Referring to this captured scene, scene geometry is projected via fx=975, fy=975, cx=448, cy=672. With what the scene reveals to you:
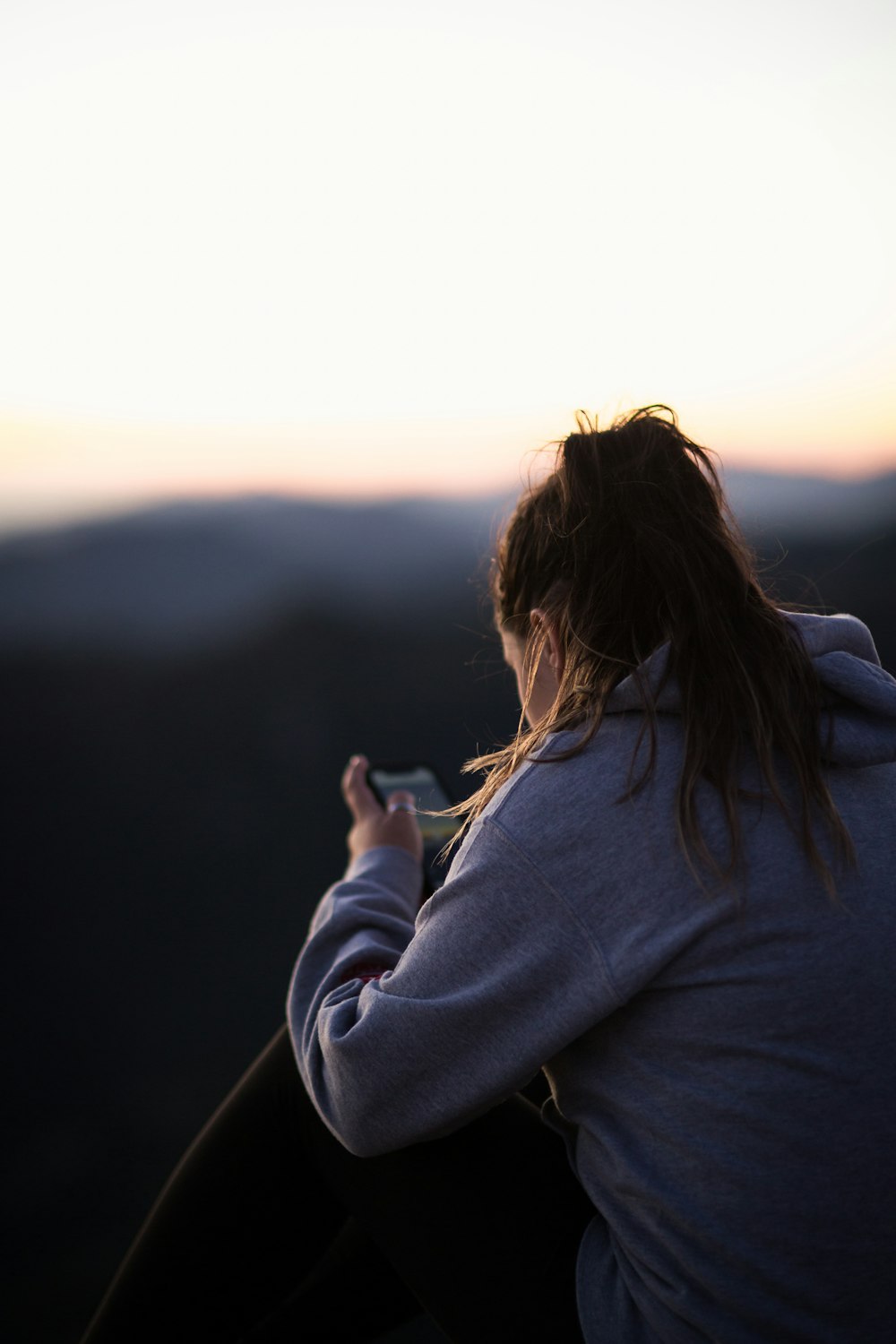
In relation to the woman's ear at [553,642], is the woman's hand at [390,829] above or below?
below

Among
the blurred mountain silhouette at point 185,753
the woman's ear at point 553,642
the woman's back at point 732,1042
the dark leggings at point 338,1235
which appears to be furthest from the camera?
the blurred mountain silhouette at point 185,753

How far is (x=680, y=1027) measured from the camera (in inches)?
21.1

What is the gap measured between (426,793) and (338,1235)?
508 mm

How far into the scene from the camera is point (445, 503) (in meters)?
2.71

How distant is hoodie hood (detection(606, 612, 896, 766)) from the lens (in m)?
0.57

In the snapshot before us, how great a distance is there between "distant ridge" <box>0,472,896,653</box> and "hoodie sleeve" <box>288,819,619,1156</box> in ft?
5.71

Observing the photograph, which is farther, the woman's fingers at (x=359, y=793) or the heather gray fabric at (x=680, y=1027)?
the woman's fingers at (x=359, y=793)

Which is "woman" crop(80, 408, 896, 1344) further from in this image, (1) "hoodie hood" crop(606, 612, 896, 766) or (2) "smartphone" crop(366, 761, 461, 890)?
(2) "smartphone" crop(366, 761, 461, 890)

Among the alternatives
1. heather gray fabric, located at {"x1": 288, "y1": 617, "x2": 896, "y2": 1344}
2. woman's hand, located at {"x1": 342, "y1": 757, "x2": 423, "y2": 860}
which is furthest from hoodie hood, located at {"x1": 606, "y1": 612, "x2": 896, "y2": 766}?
woman's hand, located at {"x1": 342, "y1": 757, "x2": 423, "y2": 860}

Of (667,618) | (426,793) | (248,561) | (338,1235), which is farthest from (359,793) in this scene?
(248,561)

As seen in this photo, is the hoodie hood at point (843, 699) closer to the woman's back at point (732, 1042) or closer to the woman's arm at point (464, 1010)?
the woman's back at point (732, 1042)

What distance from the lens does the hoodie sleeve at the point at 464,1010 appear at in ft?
1.77

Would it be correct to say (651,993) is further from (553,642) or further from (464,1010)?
(553,642)

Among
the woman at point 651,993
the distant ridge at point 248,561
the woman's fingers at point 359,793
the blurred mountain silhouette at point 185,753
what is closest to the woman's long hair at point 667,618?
the woman at point 651,993
